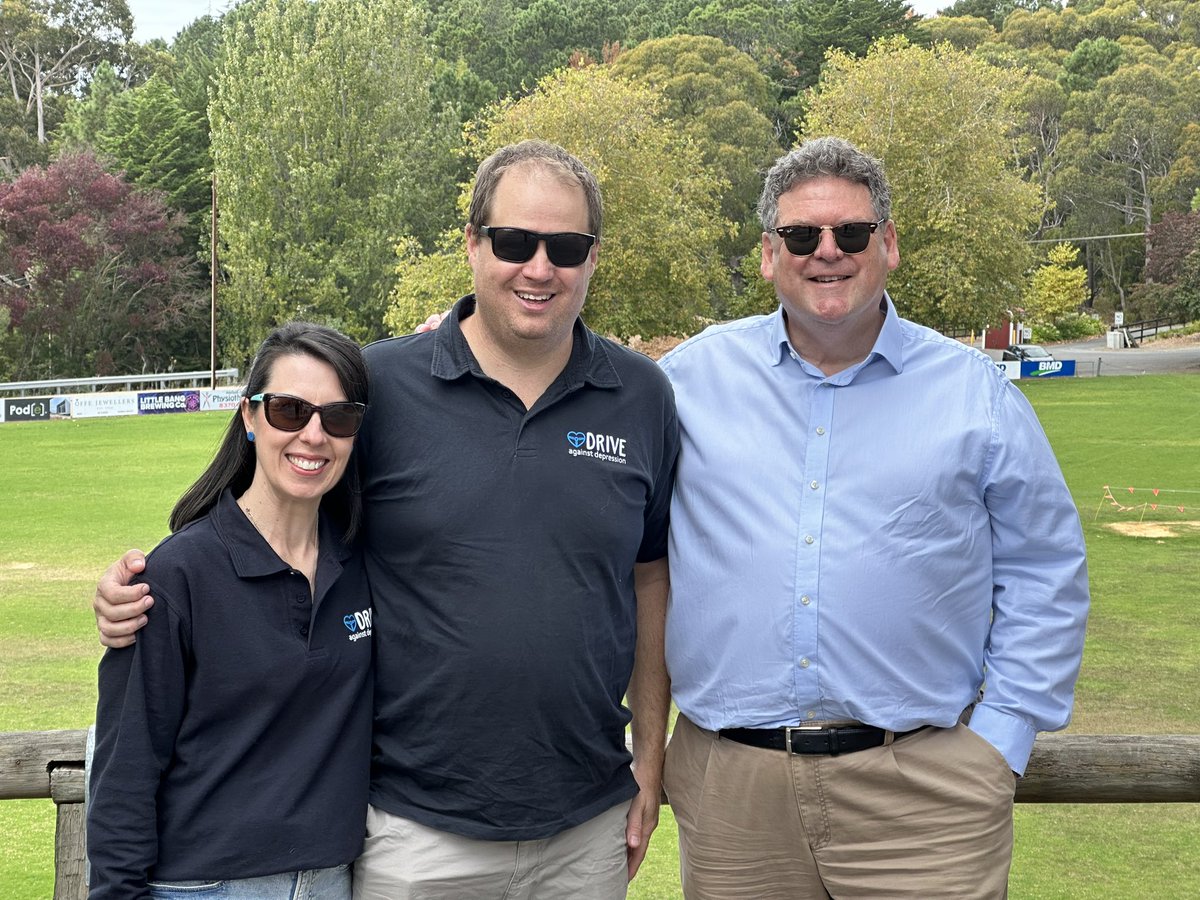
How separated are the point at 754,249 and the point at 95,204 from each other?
24884mm

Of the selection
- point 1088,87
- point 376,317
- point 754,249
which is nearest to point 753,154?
point 754,249

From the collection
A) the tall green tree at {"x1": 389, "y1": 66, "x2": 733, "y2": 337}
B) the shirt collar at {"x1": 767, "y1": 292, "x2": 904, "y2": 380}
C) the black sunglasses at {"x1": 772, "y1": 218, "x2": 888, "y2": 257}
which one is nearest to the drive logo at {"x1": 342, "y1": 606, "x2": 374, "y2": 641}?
the shirt collar at {"x1": 767, "y1": 292, "x2": 904, "y2": 380}

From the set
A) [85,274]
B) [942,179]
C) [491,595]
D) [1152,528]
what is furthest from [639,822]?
[85,274]

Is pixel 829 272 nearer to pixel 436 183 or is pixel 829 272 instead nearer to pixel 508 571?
pixel 508 571

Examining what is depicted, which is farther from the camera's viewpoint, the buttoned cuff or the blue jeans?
the buttoned cuff

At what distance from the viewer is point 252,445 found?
3.26 meters

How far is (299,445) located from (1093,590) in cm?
1554

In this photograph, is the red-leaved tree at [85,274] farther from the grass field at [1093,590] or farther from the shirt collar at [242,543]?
the shirt collar at [242,543]

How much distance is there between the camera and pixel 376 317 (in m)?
51.3

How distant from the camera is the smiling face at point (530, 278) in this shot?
3361 millimetres

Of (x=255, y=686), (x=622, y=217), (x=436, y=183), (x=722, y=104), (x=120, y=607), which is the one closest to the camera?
(x=120, y=607)

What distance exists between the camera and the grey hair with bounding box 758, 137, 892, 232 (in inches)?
140

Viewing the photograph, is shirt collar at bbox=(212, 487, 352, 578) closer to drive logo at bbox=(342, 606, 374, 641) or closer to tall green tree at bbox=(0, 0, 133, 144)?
drive logo at bbox=(342, 606, 374, 641)

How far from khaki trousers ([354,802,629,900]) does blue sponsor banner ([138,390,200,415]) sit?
137 ft
